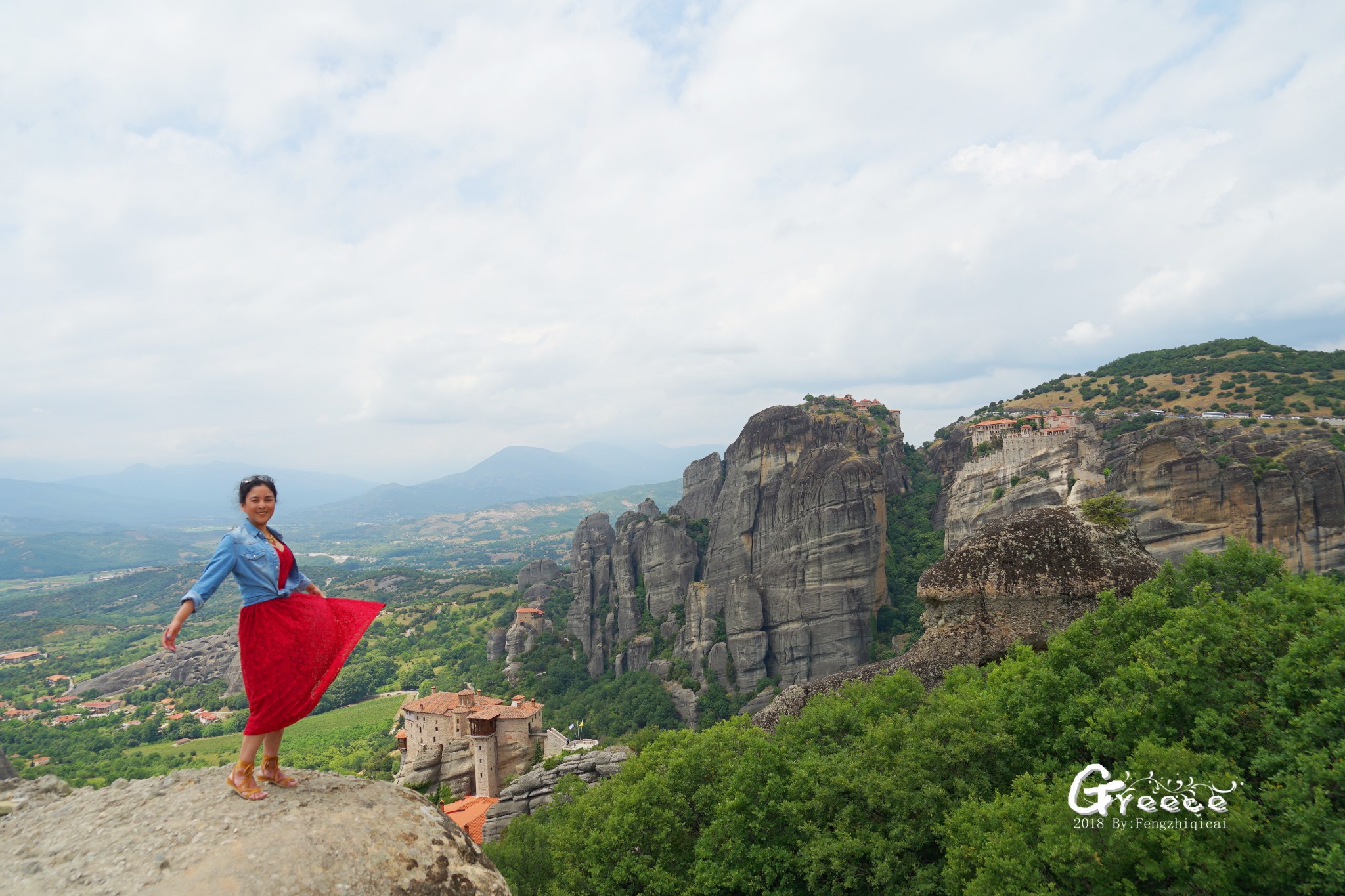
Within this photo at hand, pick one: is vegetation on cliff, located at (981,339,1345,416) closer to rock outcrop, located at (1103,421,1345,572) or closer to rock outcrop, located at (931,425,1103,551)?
rock outcrop, located at (931,425,1103,551)

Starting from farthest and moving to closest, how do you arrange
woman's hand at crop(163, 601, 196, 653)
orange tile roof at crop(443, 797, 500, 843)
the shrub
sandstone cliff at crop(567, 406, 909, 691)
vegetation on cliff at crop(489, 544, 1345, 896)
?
sandstone cliff at crop(567, 406, 909, 691) → orange tile roof at crop(443, 797, 500, 843) → the shrub → vegetation on cliff at crop(489, 544, 1345, 896) → woman's hand at crop(163, 601, 196, 653)

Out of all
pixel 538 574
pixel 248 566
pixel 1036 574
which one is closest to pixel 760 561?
pixel 1036 574

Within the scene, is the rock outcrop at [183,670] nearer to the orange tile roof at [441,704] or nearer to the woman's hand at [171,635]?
the orange tile roof at [441,704]

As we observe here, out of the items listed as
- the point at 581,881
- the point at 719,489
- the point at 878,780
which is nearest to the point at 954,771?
the point at 878,780

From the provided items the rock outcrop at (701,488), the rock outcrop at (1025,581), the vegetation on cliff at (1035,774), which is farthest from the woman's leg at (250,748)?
the rock outcrop at (701,488)

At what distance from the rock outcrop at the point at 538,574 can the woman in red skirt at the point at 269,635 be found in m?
83.5

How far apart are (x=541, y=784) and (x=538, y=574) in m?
67.3

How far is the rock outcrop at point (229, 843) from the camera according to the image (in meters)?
4.93

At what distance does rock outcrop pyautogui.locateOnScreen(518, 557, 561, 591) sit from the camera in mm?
88688

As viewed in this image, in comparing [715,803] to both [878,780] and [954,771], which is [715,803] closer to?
[878,780]

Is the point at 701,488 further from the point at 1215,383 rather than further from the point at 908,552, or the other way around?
the point at 1215,383

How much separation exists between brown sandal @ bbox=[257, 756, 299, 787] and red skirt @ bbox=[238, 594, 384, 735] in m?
0.38

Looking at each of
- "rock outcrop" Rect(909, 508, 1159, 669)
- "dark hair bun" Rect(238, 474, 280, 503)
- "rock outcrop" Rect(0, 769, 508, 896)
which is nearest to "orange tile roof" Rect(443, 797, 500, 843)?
"rock outcrop" Rect(909, 508, 1159, 669)

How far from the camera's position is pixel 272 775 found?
6.22m
